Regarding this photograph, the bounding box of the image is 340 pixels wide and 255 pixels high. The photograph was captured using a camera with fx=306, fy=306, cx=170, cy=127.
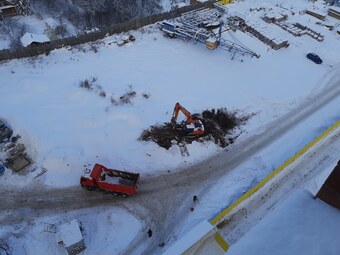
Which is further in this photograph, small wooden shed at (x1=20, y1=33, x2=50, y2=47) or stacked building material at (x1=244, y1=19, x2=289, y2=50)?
stacked building material at (x1=244, y1=19, x2=289, y2=50)

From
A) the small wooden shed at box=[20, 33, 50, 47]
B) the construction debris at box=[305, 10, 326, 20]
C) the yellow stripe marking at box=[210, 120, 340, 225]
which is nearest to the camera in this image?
the yellow stripe marking at box=[210, 120, 340, 225]

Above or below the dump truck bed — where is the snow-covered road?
below

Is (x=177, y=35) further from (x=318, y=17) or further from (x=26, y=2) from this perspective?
(x=26, y=2)

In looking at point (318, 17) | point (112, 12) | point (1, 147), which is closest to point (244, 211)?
point (1, 147)

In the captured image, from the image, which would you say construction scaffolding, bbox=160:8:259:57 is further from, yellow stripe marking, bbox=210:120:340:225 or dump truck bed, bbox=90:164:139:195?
dump truck bed, bbox=90:164:139:195

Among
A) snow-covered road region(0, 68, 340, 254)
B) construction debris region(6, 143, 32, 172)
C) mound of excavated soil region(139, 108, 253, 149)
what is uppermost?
mound of excavated soil region(139, 108, 253, 149)

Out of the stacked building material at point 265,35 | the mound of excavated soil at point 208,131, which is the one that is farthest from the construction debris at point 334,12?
the mound of excavated soil at point 208,131

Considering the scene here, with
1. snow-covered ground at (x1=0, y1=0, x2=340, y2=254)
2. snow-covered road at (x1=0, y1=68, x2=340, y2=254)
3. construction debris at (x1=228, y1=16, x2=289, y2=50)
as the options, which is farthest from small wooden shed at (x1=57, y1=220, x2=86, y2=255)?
construction debris at (x1=228, y1=16, x2=289, y2=50)

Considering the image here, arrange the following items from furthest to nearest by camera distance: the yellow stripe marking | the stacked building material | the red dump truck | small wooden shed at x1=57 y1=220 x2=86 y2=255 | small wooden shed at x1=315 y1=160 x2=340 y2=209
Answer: the stacked building material, the red dump truck, the yellow stripe marking, small wooden shed at x1=57 y1=220 x2=86 y2=255, small wooden shed at x1=315 y1=160 x2=340 y2=209
